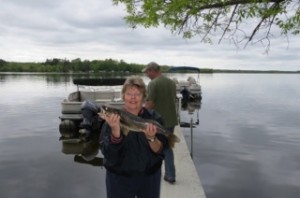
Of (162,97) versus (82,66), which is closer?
(162,97)

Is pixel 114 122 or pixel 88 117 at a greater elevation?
pixel 114 122

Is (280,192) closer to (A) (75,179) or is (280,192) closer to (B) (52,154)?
(A) (75,179)

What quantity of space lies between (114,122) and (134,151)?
0.51m

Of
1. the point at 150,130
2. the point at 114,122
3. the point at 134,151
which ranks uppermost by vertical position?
the point at 114,122

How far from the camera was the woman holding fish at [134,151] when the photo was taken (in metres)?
3.22

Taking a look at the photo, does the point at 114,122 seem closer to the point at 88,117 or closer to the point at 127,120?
the point at 127,120

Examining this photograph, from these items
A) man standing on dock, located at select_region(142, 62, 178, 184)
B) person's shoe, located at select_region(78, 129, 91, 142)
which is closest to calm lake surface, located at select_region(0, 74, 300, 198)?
person's shoe, located at select_region(78, 129, 91, 142)

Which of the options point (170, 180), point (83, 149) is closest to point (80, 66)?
point (83, 149)

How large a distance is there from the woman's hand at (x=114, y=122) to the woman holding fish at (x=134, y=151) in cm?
3

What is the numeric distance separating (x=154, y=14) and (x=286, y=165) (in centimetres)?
840

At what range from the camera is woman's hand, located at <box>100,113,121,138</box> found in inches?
116

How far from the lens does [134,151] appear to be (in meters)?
3.38

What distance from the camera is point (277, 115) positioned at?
27266 mm

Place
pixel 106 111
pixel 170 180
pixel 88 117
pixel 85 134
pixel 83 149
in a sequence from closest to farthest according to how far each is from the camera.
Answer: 1. pixel 106 111
2. pixel 170 180
3. pixel 83 149
4. pixel 88 117
5. pixel 85 134
